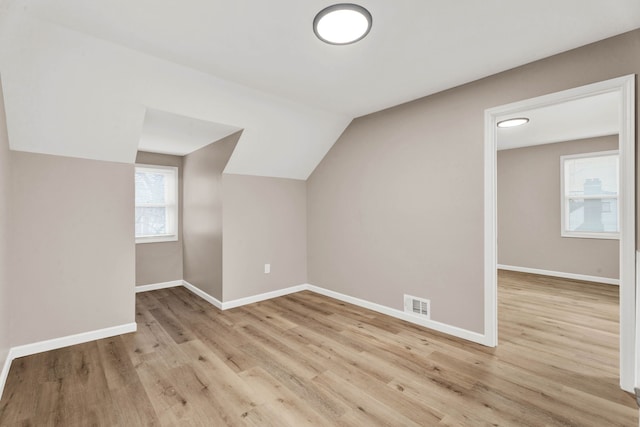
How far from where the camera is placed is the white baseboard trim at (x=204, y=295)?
3.73m

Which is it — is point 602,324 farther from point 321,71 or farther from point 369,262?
point 321,71

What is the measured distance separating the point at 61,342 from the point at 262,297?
205 centimetres

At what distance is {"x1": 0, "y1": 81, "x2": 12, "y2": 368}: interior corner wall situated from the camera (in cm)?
204

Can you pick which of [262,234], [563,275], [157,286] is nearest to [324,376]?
[262,234]

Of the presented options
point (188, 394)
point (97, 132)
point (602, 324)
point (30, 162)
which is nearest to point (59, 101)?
point (97, 132)

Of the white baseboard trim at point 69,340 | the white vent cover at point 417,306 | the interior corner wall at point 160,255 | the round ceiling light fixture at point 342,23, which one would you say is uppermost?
the round ceiling light fixture at point 342,23

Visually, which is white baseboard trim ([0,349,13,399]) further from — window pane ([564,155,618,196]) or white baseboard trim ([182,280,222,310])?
window pane ([564,155,618,196])

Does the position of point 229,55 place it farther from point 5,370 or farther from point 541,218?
point 541,218

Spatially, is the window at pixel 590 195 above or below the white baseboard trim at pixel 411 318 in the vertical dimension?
above

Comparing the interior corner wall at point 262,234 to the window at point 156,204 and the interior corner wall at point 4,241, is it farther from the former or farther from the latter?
the interior corner wall at point 4,241

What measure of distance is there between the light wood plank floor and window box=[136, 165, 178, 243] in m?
1.60

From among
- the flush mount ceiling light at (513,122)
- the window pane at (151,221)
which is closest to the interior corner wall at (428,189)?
the flush mount ceiling light at (513,122)

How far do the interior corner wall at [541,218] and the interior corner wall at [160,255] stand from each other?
6.14 meters

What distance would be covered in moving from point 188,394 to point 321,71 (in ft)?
8.52
